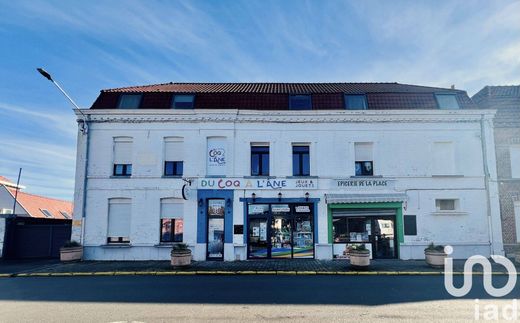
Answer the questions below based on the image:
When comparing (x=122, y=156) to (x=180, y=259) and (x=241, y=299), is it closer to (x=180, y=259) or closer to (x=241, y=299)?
(x=180, y=259)

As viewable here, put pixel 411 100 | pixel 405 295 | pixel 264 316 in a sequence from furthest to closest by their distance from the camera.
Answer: pixel 411 100
pixel 405 295
pixel 264 316

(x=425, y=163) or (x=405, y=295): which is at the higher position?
(x=425, y=163)

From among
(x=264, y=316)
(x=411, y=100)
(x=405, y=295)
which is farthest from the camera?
(x=411, y=100)

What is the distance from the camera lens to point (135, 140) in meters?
17.1

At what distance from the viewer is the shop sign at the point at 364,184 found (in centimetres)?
1650

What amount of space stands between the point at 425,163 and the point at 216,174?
10420mm

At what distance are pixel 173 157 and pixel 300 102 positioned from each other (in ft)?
23.7

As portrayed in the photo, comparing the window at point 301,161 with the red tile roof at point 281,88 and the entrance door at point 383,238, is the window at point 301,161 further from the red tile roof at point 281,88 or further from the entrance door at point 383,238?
the entrance door at point 383,238

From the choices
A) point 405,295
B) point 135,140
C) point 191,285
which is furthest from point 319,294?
point 135,140

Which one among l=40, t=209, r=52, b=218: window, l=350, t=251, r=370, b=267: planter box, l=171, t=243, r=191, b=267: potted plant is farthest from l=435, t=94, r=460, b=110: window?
l=40, t=209, r=52, b=218: window

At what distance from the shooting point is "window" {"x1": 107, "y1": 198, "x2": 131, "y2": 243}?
16609 millimetres

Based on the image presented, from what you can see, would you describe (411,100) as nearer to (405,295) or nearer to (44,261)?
(405,295)

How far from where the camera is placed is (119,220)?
16.7 m

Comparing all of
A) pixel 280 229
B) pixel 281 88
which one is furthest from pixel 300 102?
pixel 280 229
